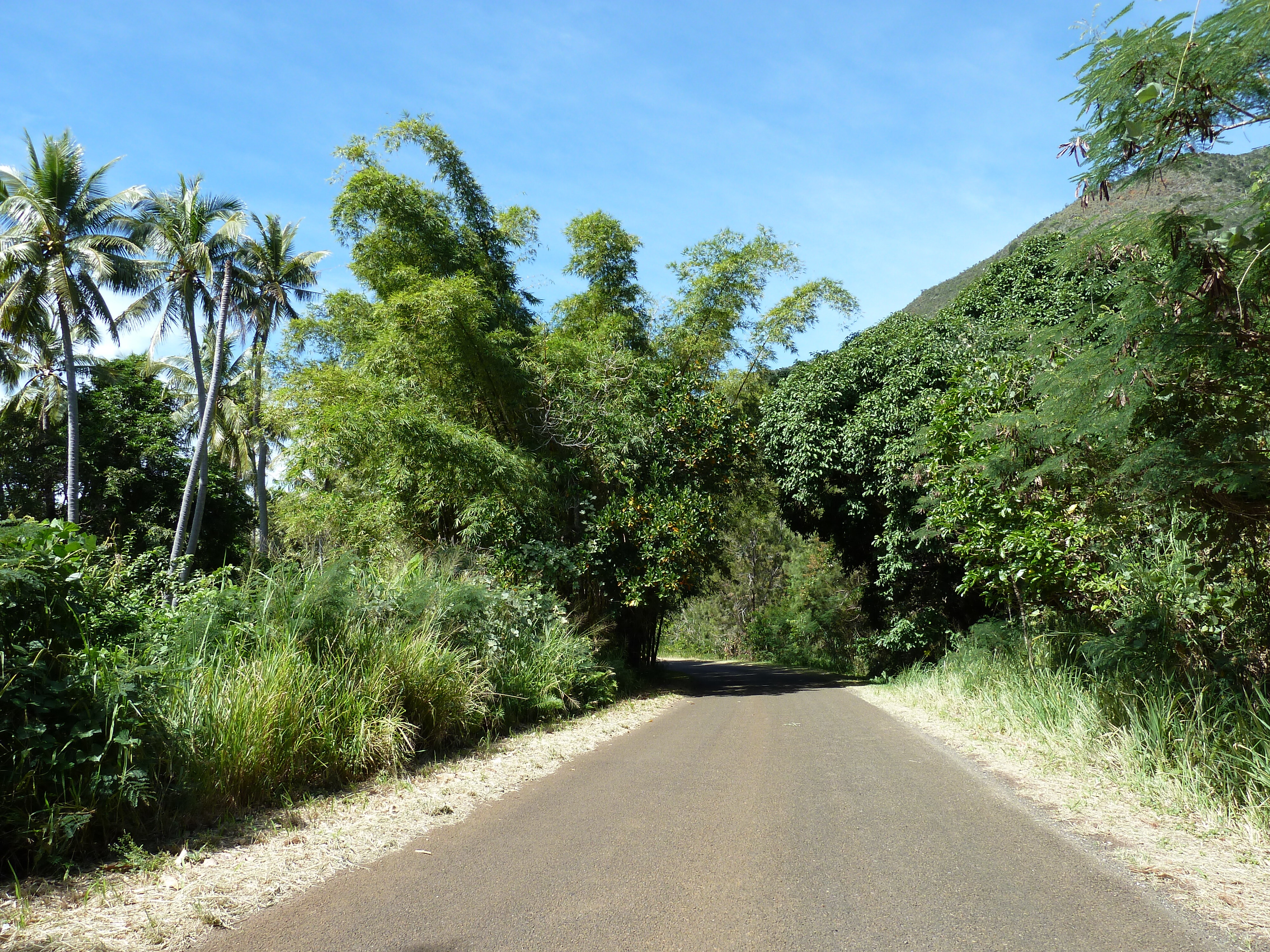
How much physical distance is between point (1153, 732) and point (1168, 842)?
1.65 meters

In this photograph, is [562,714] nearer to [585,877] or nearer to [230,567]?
[230,567]

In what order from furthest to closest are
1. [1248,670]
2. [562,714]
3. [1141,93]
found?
[562,714], [1248,670], [1141,93]

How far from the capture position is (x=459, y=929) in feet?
11.5

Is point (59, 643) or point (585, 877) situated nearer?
point (585, 877)

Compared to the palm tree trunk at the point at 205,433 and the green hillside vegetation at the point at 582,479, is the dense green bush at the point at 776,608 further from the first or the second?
the palm tree trunk at the point at 205,433

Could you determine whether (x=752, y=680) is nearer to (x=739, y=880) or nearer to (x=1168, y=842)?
(x=1168, y=842)

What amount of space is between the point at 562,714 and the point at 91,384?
80.3 ft

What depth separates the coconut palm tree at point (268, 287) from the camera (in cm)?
2925

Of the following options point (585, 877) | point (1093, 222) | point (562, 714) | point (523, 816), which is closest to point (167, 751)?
point (523, 816)

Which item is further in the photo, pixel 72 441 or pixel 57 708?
pixel 72 441

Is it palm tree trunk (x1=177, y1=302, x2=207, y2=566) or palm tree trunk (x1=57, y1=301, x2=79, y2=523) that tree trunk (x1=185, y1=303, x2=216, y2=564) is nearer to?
palm tree trunk (x1=177, y1=302, x2=207, y2=566)

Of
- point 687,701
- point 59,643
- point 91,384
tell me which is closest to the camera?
point 59,643

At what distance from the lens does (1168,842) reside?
4.64 m

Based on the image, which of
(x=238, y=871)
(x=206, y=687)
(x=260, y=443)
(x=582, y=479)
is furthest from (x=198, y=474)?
(x=238, y=871)
